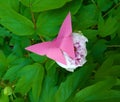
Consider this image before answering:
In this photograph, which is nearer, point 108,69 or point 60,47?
point 60,47

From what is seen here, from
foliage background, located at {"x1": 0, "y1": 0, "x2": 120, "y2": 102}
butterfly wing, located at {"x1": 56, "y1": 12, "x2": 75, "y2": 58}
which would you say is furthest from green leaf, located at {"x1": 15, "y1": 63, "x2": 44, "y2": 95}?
butterfly wing, located at {"x1": 56, "y1": 12, "x2": 75, "y2": 58}

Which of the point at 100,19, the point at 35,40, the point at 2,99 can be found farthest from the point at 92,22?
the point at 2,99

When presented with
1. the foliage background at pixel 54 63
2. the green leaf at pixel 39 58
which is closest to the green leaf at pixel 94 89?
the foliage background at pixel 54 63

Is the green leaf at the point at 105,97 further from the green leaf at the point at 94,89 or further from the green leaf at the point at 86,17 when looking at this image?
the green leaf at the point at 86,17

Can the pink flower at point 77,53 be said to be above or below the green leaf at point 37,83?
above

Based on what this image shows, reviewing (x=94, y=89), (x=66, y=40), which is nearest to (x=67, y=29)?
(x=66, y=40)

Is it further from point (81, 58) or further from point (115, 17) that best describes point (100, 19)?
point (81, 58)

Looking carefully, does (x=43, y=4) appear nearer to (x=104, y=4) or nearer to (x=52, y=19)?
(x=52, y=19)

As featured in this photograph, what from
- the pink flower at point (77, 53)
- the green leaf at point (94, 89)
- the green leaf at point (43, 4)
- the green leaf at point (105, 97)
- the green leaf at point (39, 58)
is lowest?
the green leaf at point (105, 97)
